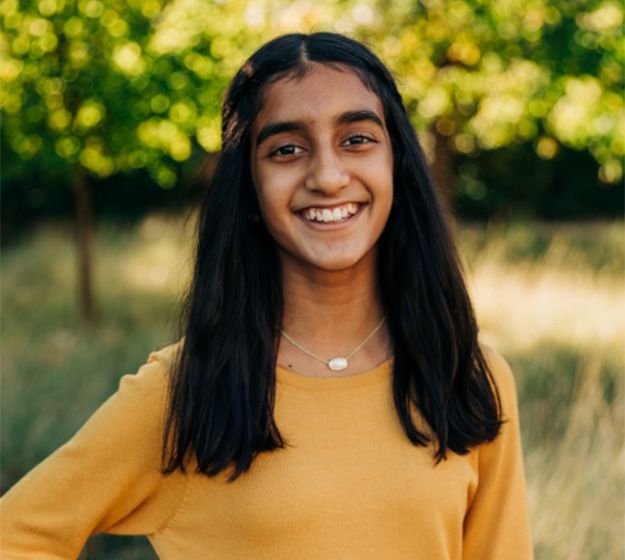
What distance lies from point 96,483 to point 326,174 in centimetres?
73

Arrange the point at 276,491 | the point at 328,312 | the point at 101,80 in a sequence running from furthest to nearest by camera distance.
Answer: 1. the point at 101,80
2. the point at 328,312
3. the point at 276,491

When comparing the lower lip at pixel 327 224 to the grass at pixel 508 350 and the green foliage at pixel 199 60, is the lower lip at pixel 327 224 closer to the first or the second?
the grass at pixel 508 350

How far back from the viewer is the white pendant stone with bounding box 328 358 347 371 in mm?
1990

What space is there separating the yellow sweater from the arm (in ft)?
0.21

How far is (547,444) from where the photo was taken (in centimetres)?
425

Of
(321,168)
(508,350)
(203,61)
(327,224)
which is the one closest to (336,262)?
(327,224)

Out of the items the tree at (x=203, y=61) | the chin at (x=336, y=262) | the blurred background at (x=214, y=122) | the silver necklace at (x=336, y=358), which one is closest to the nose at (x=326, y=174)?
the chin at (x=336, y=262)

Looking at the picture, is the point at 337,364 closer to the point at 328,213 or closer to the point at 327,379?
the point at 327,379

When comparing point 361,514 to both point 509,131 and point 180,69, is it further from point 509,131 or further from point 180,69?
point 509,131

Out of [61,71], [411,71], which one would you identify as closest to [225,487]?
[61,71]

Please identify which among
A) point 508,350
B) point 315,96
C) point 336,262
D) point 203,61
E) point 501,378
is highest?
point 203,61

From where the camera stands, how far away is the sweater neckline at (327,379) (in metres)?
1.95

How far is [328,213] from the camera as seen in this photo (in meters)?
1.90

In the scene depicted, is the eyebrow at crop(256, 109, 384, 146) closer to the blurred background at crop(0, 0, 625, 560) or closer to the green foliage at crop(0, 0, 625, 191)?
the blurred background at crop(0, 0, 625, 560)
